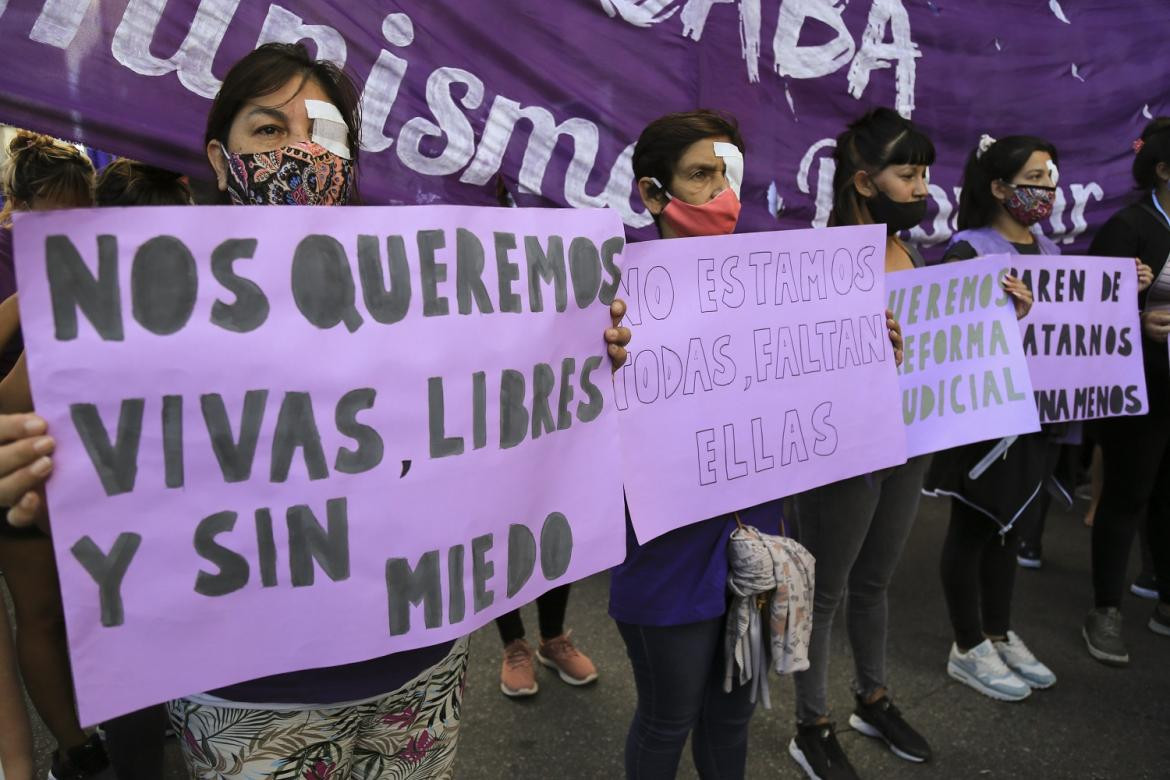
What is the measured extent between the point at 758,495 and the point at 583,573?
20.0 inches

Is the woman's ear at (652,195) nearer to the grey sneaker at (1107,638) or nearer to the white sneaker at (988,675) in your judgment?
the white sneaker at (988,675)

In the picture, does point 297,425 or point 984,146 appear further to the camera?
point 984,146

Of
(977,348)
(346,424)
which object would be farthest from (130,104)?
(977,348)

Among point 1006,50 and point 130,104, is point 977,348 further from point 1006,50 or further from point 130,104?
point 130,104

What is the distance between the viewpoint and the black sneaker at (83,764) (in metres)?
2.42

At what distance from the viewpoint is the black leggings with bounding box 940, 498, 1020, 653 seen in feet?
9.72

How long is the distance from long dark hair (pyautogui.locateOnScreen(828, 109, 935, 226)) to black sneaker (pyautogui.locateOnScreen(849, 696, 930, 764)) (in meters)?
1.56

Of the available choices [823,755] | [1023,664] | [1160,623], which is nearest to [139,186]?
[823,755]

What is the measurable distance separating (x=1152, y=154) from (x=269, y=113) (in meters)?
3.30

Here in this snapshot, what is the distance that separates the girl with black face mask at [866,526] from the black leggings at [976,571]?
1.71 feet

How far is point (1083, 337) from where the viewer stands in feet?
9.73

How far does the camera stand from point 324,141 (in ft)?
4.63

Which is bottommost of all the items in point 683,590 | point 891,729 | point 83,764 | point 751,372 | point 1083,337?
point 891,729

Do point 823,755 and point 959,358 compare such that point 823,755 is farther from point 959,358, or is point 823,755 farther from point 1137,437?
point 1137,437
